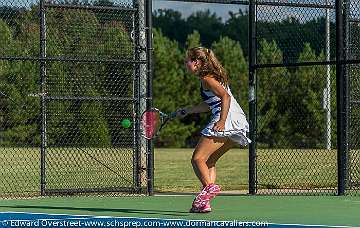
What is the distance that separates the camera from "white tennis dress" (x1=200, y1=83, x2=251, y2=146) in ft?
39.3

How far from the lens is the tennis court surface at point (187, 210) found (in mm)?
10891

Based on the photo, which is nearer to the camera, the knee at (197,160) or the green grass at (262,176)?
the knee at (197,160)

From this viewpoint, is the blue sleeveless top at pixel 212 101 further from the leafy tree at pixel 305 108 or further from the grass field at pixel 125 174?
the leafy tree at pixel 305 108

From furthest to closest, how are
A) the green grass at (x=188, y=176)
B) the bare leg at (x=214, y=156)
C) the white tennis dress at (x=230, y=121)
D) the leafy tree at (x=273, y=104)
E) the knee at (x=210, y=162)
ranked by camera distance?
the leafy tree at (x=273, y=104)
the green grass at (x=188, y=176)
the knee at (x=210, y=162)
the bare leg at (x=214, y=156)
the white tennis dress at (x=230, y=121)

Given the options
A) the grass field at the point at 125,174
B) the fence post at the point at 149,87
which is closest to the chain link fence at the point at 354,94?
the grass field at the point at 125,174

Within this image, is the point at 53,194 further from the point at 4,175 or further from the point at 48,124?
the point at 4,175

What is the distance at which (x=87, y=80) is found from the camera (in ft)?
55.4

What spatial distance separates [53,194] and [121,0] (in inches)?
119

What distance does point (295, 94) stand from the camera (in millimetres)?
42125

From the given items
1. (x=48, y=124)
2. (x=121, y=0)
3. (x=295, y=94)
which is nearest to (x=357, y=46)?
(x=121, y=0)

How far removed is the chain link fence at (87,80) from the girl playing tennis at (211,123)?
3.46 m

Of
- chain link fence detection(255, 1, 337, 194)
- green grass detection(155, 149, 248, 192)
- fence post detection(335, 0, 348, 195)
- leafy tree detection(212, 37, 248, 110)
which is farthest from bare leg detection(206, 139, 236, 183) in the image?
leafy tree detection(212, 37, 248, 110)

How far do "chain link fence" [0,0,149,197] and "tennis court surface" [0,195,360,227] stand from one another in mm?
1153

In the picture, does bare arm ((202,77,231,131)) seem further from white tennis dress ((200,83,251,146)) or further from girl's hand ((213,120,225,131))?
white tennis dress ((200,83,251,146))
